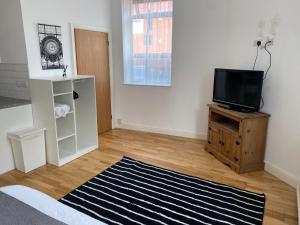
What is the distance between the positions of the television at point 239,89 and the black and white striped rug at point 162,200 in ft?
3.61

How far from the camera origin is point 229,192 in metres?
2.46

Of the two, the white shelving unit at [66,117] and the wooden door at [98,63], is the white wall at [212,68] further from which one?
the white shelving unit at [66,117]

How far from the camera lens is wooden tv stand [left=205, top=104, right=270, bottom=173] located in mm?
2758

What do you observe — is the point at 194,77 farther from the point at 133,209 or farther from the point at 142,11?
the point at 133,209

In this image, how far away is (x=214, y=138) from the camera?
11.0ft

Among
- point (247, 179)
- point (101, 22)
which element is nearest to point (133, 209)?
point (247, 179)

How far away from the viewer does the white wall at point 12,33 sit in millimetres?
2807

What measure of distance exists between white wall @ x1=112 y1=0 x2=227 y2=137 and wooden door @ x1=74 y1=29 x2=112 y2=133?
236 mm

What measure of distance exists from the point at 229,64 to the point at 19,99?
10.3 feet

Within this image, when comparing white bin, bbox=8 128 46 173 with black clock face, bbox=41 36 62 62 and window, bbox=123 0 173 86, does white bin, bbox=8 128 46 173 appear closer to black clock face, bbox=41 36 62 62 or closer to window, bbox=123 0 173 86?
black clock face, bbox=41 36 62 62

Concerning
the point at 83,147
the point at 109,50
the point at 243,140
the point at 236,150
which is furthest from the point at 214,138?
the point at 109,50

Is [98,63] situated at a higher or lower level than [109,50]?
lower

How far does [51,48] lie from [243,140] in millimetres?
2868

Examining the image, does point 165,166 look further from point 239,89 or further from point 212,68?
point 212,68
